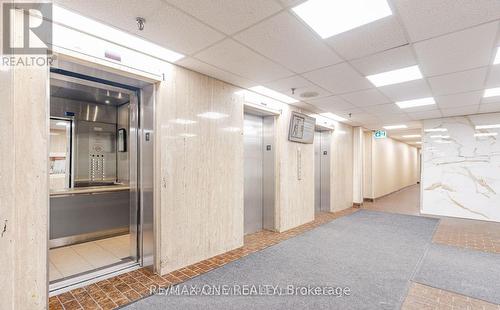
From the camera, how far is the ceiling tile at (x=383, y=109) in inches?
222

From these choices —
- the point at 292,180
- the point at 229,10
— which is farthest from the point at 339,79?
the point at 292,180

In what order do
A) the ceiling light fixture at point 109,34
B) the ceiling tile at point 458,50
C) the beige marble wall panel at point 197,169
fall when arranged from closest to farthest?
1. the ceiling light fixture at point 109,34
2. the ceiling tile at point 458,50
3. the beige marble wall panel at point 197,169

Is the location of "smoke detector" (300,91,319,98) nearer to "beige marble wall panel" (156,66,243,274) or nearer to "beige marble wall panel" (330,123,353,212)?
"beige marble wall panel" (156,66,243,274)

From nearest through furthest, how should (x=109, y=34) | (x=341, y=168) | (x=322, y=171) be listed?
1. (x=109, y=34)
2. (x=322, y=171)
3. (x=341, y=168)

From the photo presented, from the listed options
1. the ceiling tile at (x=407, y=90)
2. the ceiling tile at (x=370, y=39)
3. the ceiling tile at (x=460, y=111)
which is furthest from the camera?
the ceiling tile at (x=460, y=111)

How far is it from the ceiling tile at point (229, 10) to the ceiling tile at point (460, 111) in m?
6.21

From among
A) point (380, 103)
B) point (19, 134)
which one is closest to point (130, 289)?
point (19, 134)

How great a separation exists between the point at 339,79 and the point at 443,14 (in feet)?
5.69

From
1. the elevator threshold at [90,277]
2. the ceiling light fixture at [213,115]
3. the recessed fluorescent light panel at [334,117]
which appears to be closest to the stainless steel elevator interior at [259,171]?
the ceiling light fixture at [213,115]

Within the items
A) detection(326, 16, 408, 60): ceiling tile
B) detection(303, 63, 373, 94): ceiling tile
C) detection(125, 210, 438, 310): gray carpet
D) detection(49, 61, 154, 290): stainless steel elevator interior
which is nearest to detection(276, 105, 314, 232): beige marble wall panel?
detection(125, 210, 438, 310): gray carpet

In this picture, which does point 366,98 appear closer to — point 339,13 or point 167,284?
point 339,13

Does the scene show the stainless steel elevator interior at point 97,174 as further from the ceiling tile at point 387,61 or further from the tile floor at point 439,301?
the tile floor at point 439,301

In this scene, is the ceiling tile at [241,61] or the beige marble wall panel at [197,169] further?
the beige marble wall panel at [197,169]

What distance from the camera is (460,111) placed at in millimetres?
6262
